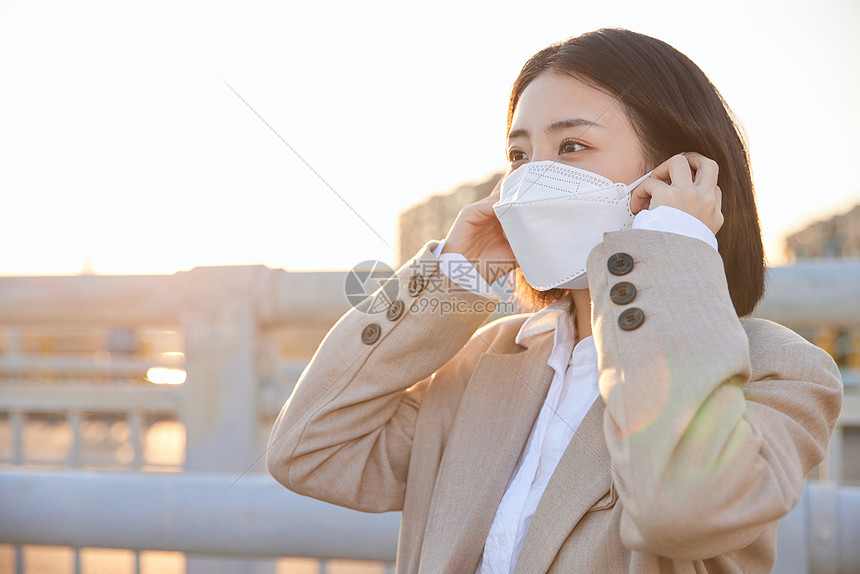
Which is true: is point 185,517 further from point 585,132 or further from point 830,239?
point 830,239

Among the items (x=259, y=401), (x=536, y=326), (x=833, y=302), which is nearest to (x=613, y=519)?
(x=536, y=326)

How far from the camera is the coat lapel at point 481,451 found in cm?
117

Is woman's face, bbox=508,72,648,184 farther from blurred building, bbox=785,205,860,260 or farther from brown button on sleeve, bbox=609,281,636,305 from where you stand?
blurred building, bbox=785,205,860,260

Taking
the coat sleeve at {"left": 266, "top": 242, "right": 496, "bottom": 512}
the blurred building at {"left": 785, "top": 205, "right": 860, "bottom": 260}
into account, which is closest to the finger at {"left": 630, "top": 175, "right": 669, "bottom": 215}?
the coat sleeve at {"left": 266, "top": 242, "right": 496, "bottom": 512}

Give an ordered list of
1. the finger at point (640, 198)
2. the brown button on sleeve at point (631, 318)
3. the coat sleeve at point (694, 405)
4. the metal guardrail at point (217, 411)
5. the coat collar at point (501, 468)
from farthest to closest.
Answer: the metal guardrail at point (217, 411) → the finger at point (640, 198) → the coat collar at point (501, 468) → the brown button on sleeve at point (631, 318) → the coat sleeve at point (694, 405)

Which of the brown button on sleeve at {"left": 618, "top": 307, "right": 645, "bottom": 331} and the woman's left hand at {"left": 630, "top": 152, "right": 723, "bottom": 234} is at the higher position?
the woman's left hand at {"left": 630, "top": 152, "right": 723, "bottom": 234}

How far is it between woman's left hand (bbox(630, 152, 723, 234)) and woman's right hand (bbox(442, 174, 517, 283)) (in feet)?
0.97

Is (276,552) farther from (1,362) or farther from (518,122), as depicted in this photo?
(1,362)

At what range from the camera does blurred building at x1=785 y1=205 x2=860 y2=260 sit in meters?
9.88

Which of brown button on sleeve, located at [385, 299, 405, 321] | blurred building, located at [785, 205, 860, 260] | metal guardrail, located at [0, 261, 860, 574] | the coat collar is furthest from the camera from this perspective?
blurred building, located at [785, 205, 860, 260]

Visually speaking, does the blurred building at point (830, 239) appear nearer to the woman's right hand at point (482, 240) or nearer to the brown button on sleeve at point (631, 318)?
the woman's right hand at point (482, 240)

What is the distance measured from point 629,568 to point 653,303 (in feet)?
1.33

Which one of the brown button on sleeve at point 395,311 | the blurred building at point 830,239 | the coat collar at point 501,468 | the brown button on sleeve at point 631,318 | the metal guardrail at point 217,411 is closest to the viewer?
the brown button on sleeve at point 631,318

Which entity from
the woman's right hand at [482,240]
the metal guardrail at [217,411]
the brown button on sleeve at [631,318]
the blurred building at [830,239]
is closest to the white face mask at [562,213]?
the woman's right hand at [482,240]
